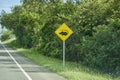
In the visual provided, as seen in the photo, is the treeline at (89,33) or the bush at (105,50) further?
the treeline at (89,33)

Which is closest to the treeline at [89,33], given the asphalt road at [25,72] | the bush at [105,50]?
the bush at [105,50]

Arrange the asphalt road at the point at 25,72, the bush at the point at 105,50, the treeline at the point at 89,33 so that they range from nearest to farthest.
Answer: the asphalt road at the point at 25,72
the bush at the point at 105,50
the treeline at the point at 89,33

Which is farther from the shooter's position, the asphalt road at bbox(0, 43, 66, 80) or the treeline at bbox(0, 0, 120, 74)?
the treeline at bbox(0, 0, 120, 74)

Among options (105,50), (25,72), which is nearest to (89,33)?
(105,50)

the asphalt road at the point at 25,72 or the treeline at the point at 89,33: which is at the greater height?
the treeline at the point at 89,33

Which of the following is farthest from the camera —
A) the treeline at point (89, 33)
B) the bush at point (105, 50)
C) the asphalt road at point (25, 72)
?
the treeline at point (89, 33)

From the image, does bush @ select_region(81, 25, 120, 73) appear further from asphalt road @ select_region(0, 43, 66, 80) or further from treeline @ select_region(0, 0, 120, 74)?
asphalt road @ select_region(0, 43, 66, 80)

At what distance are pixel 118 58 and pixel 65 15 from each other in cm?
1903

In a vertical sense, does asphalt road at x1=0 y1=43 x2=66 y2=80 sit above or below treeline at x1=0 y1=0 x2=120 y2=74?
below

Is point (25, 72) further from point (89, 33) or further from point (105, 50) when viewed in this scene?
point (89, 33)

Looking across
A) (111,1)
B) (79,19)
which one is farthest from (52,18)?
(111,1)

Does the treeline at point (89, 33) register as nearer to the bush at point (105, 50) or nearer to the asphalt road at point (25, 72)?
the bush at point (105, 50)

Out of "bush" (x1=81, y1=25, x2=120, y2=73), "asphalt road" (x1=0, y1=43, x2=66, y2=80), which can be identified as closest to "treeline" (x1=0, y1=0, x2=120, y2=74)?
"bush" (x1=81, y1=25, x2=120, y2=73)

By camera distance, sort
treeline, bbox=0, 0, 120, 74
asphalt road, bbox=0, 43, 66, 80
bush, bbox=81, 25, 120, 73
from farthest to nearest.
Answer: treeline, bbox=0, 0, 120, 74, bush, bbox=81, 25, 120, 73, asphalt road, bbox=0, 43, 66, 80
